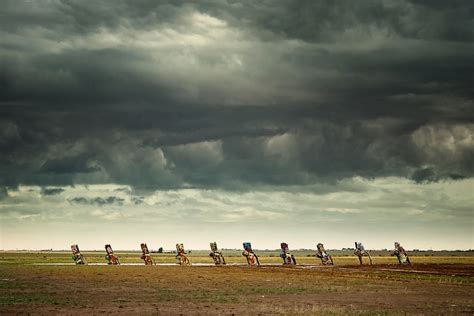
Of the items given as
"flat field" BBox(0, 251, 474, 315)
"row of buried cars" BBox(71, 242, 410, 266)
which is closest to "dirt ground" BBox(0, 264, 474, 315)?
"flat field" BBox(0, 251, 474, 315)

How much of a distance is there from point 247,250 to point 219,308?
93960 millimetres

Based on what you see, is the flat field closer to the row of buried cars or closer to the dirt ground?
the dirt ground

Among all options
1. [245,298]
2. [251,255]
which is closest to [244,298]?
[245,298]

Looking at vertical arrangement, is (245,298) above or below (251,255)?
below

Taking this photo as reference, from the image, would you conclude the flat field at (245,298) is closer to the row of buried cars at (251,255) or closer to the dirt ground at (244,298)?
the dirt ground at (244,298)

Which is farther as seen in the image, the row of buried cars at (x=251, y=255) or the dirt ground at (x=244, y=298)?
the row of buried cars at (x=251, y=255)

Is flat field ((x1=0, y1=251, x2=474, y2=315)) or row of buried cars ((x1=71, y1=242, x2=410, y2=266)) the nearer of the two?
flat field ((x1=0, y1=251, x2=474, y2=315))

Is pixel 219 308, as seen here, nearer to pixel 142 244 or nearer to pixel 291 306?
pixel 291 306

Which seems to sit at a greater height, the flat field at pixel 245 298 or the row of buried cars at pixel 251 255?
the row of buried cars at pixel 251 255

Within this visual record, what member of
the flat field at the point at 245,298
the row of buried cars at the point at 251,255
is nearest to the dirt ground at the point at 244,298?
the flat field at the point at 245,298

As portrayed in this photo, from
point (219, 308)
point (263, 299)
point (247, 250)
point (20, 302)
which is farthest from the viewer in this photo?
point (247, 250)

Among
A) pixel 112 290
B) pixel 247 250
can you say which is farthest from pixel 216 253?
pixel 112 290

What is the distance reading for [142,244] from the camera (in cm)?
14712

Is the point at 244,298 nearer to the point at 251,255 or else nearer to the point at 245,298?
the point at 245,298
